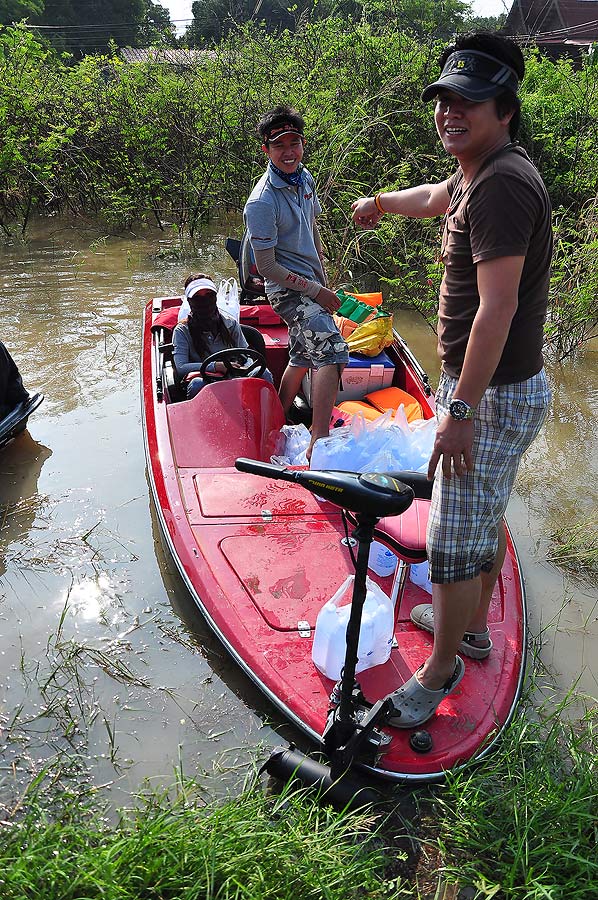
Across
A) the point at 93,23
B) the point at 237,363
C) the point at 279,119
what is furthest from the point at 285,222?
the point at 93,23

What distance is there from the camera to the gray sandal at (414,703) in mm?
2537

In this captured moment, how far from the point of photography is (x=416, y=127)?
8914 millimetres

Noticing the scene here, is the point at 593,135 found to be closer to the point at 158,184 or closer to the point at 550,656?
the point at 158,184

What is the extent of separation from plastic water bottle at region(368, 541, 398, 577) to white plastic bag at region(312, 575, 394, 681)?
47cm

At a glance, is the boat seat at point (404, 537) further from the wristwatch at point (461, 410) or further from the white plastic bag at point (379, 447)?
the wristwatch at point (461, 410)

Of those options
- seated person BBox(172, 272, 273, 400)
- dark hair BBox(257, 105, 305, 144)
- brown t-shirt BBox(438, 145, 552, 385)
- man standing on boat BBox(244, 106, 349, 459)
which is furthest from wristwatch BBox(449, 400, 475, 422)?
seated person BBox(172, 272, 273, 400)

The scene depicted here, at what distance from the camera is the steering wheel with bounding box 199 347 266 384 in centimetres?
437

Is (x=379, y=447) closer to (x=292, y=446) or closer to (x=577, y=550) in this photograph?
(x=292, y=446)

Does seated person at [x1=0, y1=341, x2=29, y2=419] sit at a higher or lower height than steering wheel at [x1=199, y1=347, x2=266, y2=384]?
lower

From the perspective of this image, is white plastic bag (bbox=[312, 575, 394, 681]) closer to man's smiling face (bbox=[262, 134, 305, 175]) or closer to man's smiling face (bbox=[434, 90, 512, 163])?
man's smiling face (bbox=[434, 90, 512, 163])

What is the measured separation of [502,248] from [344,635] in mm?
1498

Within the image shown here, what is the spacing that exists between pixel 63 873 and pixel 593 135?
8.91m

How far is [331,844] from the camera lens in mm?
2287

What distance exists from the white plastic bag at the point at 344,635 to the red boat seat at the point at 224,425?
144cm
